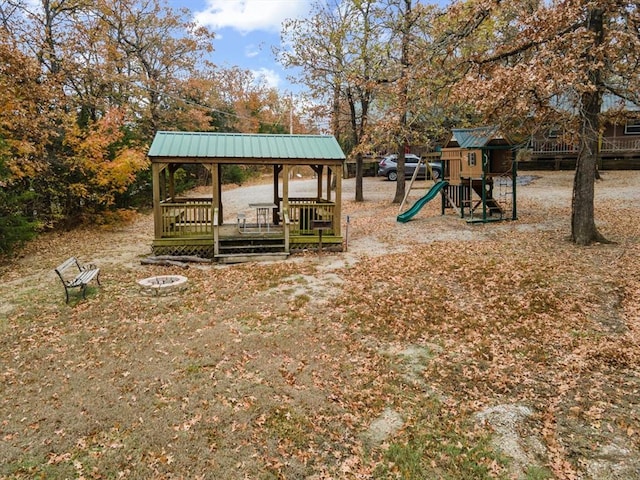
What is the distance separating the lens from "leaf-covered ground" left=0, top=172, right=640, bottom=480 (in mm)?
4098

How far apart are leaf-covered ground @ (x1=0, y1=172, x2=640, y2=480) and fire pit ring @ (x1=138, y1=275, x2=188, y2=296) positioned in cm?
27


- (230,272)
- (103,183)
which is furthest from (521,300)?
(103,183)

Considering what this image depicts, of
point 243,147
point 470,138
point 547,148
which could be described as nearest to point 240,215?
point 243,147

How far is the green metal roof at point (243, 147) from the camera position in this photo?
1141 centimetres

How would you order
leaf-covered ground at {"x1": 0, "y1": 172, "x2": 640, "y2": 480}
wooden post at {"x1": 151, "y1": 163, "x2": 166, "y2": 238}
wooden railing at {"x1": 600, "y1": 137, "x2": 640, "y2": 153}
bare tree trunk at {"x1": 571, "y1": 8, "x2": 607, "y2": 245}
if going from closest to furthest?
leaf-covered ground at {"x1": 0, "y1": 172, "x2": 640, "y2": 480} → bare tree trunk at {"x1": 571, "y1": 8, "x2": 607, "y2": 245} → wooden post at {"x1": 151, "y1": 163, "x2": 166, "y2": 238} → wooden railing at {"x1": 600, "y1": 137, "x2": 640, "y2": 153}

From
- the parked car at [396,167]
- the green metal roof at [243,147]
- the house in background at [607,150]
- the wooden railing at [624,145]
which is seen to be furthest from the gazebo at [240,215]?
the wooden railing at [624,145]

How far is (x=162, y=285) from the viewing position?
28.7ft

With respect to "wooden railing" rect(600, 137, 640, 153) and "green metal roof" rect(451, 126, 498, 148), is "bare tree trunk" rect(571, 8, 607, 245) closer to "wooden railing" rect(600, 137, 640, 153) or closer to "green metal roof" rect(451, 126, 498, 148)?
"green metal roof" rect(451, 126, 498, 148)

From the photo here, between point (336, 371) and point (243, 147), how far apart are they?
7.93m

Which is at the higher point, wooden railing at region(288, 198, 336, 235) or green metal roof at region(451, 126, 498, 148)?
green metal roof at region(451, 126, 498, 148)

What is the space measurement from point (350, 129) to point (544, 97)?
15.6 m

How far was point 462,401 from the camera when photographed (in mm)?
4996

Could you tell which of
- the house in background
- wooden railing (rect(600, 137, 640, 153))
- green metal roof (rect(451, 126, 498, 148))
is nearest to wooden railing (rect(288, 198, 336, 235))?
green metal roof (rect(451, 126, 498, 148))

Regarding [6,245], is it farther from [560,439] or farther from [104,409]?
[560,439]
